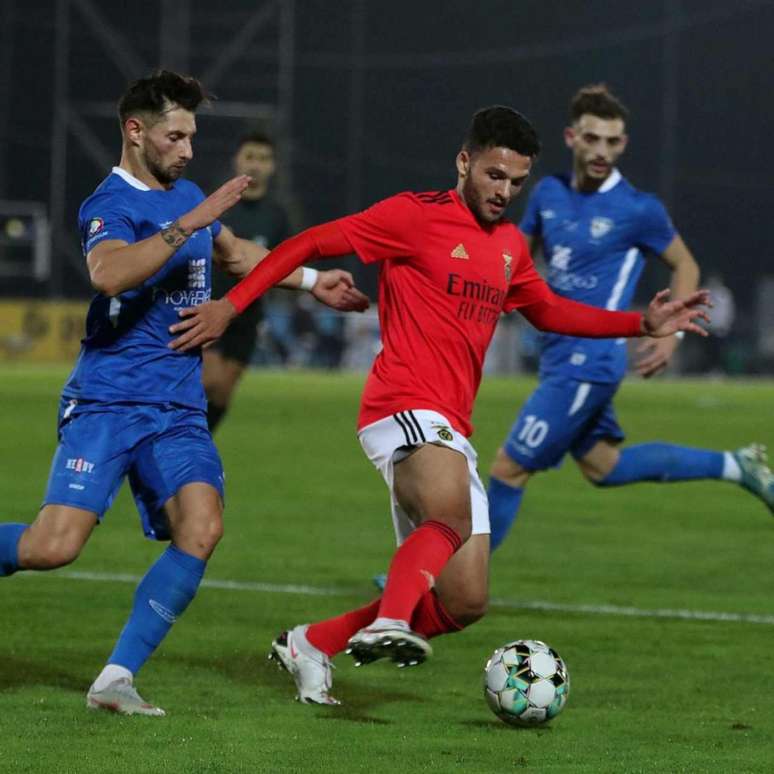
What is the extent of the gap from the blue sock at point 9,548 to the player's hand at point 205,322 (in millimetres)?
773

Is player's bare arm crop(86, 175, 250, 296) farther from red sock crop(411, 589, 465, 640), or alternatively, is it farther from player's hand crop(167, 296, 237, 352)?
red sock crop(411, 589, 465, 640)

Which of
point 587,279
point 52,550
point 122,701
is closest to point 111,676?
point 122,701

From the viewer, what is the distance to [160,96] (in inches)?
237

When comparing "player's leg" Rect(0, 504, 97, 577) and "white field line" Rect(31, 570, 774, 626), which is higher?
"player's leg" Rect(0, 504, 97, 577)

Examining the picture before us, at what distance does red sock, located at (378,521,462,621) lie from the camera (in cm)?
563

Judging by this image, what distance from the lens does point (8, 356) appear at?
113ft

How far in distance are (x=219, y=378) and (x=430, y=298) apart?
16.5 ft

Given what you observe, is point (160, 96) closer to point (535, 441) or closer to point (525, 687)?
point (525, 687)

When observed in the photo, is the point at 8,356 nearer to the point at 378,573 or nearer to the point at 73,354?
the point at 73,354

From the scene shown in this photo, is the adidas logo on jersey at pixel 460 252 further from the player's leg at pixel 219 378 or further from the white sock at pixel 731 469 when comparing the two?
the player's leg at pixel 219 378

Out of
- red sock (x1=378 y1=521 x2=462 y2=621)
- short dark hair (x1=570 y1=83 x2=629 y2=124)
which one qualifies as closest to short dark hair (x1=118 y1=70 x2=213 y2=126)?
red sock (x1=378 y1=521 x2=462 y2=621)

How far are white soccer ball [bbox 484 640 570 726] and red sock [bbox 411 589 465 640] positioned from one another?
0.88ft

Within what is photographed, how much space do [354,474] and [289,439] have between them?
3265mm

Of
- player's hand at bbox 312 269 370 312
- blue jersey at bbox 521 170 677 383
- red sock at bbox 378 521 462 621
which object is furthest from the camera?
blue jersey at bbox 521 170 677 383
